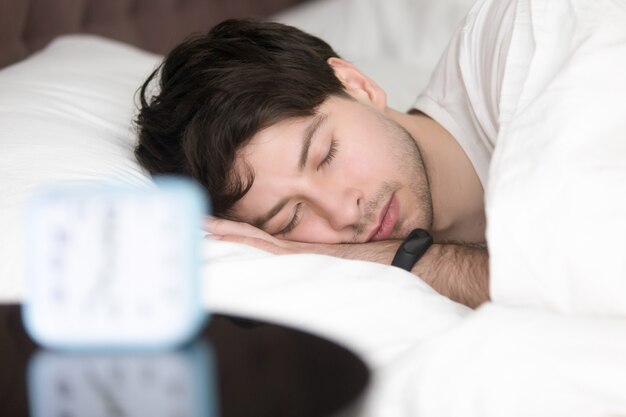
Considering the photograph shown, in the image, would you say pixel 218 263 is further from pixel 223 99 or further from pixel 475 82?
pixel 475 82

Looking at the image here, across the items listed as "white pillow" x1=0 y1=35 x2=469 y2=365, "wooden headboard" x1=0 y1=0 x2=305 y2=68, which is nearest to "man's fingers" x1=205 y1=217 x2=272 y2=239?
"white pillow" x1=0 y1=35 x2=469 y2=365

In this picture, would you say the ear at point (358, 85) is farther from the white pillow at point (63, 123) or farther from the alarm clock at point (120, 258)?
the alarm clock at point (120, 258)

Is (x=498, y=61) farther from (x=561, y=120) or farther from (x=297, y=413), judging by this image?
(x=297, y=413)

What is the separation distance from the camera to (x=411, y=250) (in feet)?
3.49

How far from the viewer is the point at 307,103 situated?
1.26 metres

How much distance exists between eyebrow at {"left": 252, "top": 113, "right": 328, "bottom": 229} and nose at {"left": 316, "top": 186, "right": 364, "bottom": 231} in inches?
2.0

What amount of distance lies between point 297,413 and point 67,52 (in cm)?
113

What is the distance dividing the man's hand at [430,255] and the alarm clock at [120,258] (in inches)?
15.3

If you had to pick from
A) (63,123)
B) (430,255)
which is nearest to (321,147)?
(430,255)

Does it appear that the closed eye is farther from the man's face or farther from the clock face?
the clock face

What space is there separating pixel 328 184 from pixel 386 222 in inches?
4.1

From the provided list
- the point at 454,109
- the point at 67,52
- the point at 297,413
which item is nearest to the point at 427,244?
the point at 454,109

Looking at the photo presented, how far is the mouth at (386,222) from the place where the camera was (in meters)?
1.21

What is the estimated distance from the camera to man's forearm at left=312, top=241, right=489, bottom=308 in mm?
1018
